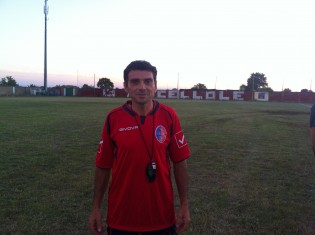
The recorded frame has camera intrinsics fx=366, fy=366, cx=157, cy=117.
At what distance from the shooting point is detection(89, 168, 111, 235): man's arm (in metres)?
2.94

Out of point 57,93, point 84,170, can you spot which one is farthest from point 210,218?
point 57,93

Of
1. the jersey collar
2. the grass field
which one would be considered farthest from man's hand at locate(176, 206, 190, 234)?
the grass field

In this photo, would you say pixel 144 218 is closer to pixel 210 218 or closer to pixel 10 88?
pixel 210 218

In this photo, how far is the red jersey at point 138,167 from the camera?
270 centimetres

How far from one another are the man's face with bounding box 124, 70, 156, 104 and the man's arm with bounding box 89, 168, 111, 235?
2.13 ft

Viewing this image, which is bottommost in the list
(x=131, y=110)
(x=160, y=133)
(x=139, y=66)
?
(x=160, y=133)

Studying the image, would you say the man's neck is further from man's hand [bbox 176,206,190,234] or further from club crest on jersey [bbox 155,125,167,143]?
man's hand [bbox 176,206,190,234]

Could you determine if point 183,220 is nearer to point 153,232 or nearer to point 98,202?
point 153,232

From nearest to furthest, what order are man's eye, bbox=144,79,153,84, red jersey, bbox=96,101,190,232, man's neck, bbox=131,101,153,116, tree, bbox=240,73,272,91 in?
red jersey, bbox=96,101,190,232 → man's neck, bbox=131,101,153,116 → man's eye, bbox=144,79,153,84 → tree, bbox=240,73,272,91

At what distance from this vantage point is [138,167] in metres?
2.71

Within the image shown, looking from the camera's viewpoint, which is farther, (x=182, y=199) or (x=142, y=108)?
(x=182, y=199)

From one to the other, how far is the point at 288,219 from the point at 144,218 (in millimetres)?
3226

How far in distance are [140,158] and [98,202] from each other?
1.94 ft

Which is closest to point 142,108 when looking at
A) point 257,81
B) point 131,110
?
point 131,110
